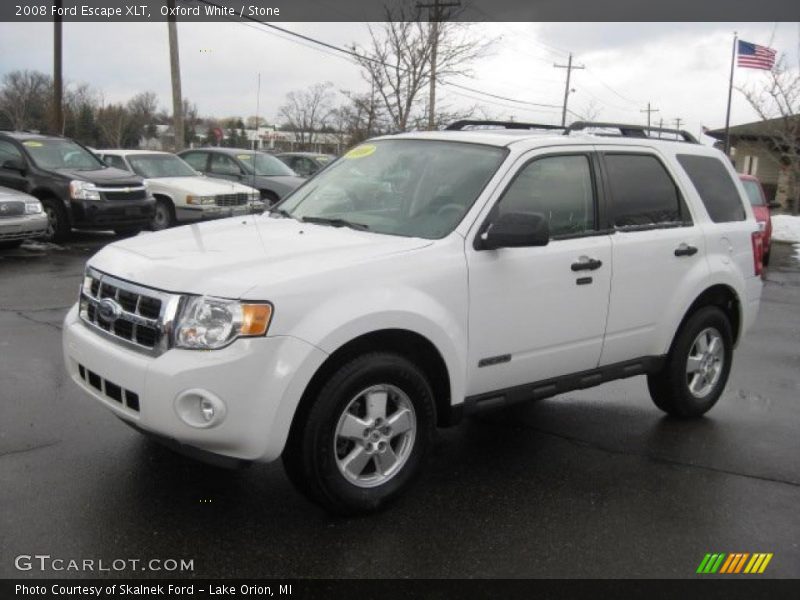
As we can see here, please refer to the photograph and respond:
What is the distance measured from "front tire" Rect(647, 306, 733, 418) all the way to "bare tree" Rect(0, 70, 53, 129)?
65.6 meters

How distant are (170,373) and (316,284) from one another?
73 centimetres

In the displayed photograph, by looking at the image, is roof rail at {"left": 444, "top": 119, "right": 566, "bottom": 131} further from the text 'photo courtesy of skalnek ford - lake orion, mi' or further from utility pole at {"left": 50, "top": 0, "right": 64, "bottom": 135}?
utility pole at {"left": 50, "top": 0, "right": 64, "bottom": 135}

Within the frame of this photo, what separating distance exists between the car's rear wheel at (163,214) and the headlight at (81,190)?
2084 millimetres

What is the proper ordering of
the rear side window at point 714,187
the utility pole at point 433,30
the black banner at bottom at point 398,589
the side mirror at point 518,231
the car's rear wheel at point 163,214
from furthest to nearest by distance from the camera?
1. the utility pole at point 433,30
2. the car's rear wheel at point 163,214
3. the rear side window at point 714,187
4. the side mirror at point 518,231
5. the black banner at bottom at point 398,589

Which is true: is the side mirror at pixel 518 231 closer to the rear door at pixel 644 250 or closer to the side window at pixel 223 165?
the rear door at pixel 644 250

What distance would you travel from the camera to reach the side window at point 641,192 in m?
4.80

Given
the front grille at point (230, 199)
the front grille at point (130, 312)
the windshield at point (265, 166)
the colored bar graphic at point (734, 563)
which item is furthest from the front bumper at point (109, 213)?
the colored bar graphic at point (734, 563)

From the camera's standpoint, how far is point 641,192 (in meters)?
4.96

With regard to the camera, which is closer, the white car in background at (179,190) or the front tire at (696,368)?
the front tire at (696,368)

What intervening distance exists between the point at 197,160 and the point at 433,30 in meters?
11.6

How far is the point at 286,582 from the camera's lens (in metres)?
3.15

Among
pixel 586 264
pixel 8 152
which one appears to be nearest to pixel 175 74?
pixel 8 152

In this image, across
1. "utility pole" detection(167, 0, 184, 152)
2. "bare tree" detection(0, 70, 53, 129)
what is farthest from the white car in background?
"bare tree" detection(0, 70, 53, 129)

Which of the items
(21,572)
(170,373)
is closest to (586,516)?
(170,373)
